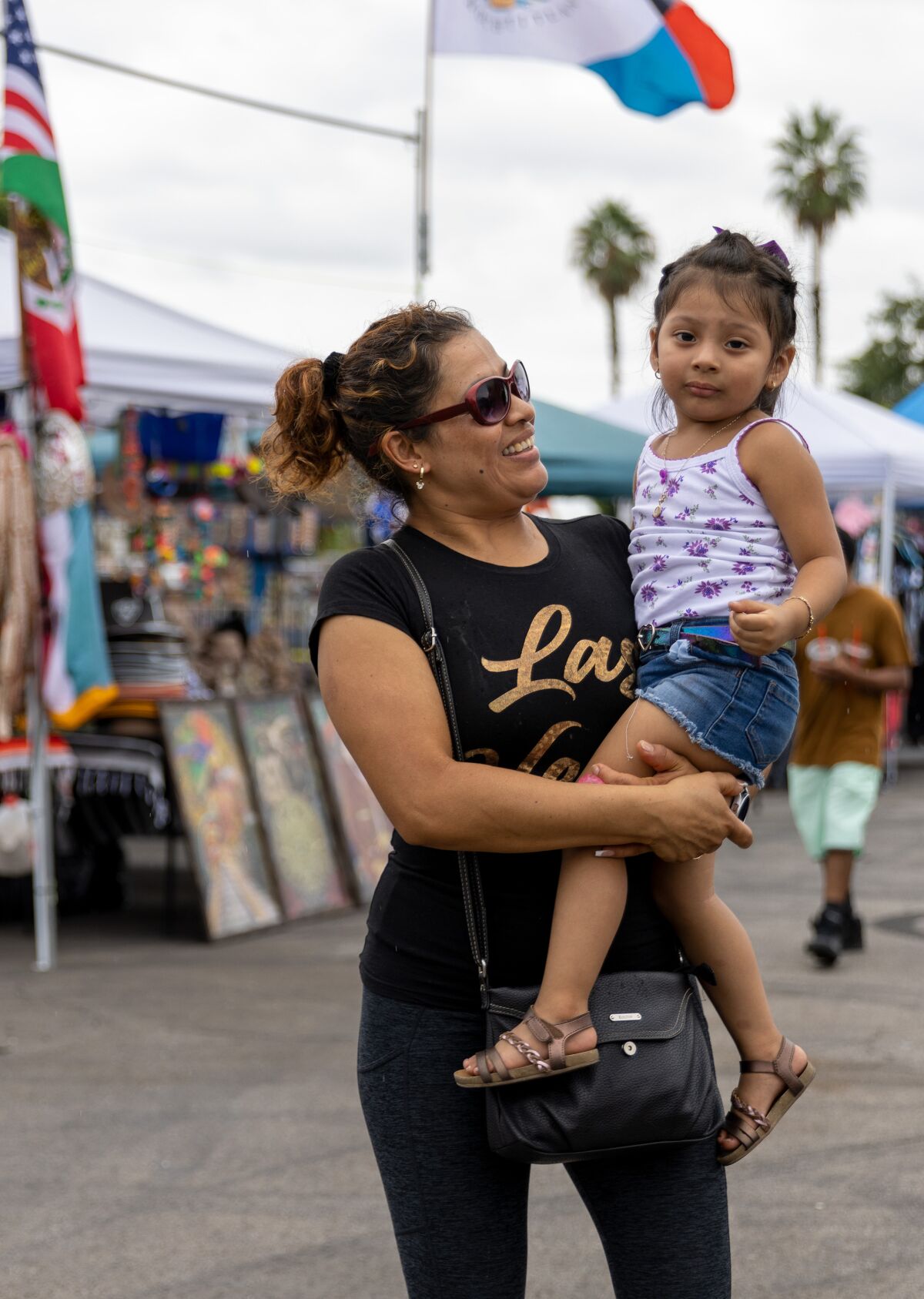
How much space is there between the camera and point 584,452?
379 inches

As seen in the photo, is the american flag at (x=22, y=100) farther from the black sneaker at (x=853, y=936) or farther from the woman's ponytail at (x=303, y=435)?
the black sneaker at (x=853, y=936)

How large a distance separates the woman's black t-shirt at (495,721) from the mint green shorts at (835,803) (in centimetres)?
480

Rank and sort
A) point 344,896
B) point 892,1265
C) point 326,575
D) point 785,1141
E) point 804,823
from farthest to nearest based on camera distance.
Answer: point 344,896, point 804,823, point 785,1141, point 892,1265, point 326,575

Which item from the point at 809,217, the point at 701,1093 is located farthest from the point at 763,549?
the point at 809,217

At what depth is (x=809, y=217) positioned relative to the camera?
140 ft

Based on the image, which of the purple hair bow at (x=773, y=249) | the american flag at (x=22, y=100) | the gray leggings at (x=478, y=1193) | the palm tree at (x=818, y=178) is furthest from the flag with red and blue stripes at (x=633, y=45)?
the palm tree at (x=818, y=178)

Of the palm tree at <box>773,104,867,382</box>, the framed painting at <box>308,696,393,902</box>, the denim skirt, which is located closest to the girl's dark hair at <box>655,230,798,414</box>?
the denim skirt

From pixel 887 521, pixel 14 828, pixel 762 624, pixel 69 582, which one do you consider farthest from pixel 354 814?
pixel 762 624

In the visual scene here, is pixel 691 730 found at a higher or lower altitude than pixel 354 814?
higher

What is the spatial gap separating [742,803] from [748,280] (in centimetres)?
78

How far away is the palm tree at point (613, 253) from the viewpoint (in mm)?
44312

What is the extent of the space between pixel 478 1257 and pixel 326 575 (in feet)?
3.10

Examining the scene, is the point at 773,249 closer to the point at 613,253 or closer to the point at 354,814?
the point at 354,814

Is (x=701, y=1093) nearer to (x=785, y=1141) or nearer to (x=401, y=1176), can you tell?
(x=401, y=1176)
